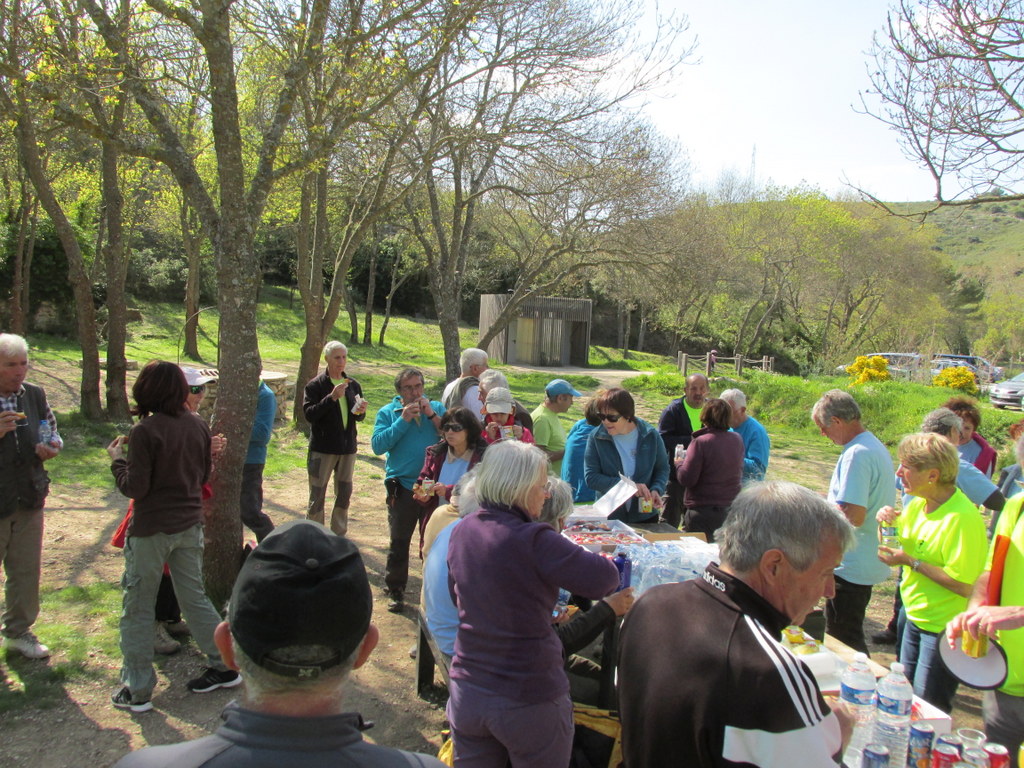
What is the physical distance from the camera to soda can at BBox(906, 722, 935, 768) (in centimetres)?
242

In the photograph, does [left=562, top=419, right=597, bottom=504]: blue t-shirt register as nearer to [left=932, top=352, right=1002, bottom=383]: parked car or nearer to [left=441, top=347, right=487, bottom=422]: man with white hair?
[left=441, top=347, right=487, bottom=422]: man with white hair

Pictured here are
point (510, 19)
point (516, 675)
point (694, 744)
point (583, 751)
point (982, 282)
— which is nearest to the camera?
point (694, 744)

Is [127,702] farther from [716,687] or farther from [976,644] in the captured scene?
[976,644]

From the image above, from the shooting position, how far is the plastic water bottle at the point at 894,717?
8.01ft

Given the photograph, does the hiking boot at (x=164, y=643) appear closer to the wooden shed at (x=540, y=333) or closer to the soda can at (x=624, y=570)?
the soda can at (x=624, y=570)

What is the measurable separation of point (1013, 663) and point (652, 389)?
19.3 metres

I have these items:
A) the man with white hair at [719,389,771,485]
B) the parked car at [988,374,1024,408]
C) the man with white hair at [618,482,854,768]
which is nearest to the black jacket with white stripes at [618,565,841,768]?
the man with white hair at [618,482,854,768]

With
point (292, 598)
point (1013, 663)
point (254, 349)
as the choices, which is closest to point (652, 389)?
point (254, 349)

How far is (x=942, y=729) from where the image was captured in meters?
2.65

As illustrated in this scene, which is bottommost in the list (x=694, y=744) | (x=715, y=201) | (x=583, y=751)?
(x=583, y=751)

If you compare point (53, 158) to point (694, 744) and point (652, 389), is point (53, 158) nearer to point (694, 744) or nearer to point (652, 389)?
point (652, 389)

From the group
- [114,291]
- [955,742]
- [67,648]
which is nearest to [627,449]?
[955,742]

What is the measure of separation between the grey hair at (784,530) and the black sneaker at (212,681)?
3.27 m

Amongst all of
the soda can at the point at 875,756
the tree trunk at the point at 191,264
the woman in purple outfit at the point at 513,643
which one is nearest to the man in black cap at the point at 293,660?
the woman in purple outfit at the point at 513,643
